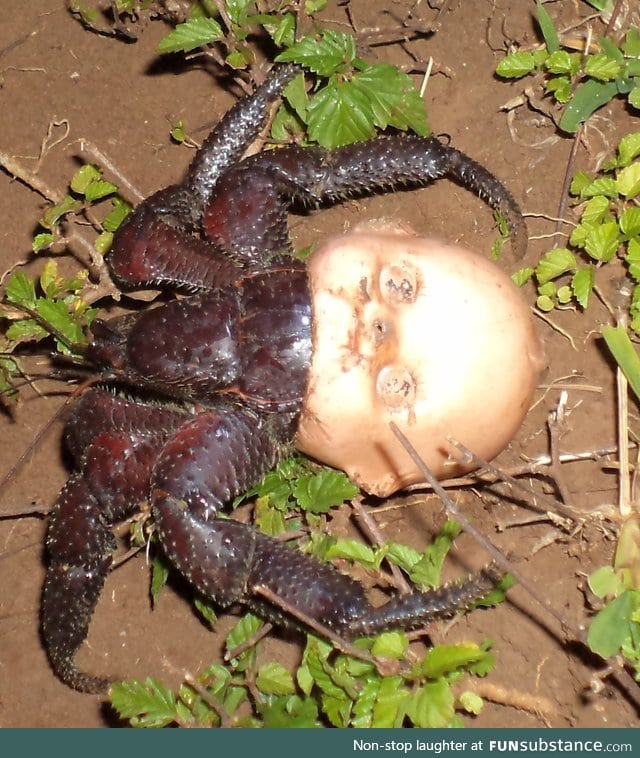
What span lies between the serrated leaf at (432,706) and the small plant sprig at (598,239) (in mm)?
1305

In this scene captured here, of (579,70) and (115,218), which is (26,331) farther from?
(579,70)

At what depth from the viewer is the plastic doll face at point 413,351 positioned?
2.37 m

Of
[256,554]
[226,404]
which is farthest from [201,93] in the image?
[256,554]

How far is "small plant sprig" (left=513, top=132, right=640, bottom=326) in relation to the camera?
2648mm

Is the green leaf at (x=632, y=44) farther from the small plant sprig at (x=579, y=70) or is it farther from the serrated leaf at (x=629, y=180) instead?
the serrated leaf at (x=629, y=180)

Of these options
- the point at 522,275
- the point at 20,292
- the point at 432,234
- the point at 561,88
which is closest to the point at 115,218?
the point at 20,292

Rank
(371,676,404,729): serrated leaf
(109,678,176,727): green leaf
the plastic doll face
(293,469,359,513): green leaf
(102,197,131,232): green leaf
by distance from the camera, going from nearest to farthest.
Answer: (371,676,404,729): serrated leaf < the plastic doll face < (109,678,176,727): green leaf < (293,469,359,513): green leaf < (102,197,131,232): green leaf

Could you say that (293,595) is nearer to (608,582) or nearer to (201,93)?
(608,582)

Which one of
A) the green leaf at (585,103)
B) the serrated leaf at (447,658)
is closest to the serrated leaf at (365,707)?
the serrated leaf at (447,658)

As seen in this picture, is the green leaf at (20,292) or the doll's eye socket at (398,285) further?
the green leaf at (20,292)

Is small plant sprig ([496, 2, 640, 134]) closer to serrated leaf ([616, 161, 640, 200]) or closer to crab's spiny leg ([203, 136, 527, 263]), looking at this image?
serrated leaf ([616, 161, 640, 200])

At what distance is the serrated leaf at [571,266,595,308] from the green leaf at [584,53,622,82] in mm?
669

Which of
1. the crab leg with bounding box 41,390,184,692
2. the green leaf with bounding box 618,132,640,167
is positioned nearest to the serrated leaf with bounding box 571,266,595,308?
the green leaf with bounding box 618,132,640,167

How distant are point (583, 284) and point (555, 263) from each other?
0.13 meters
